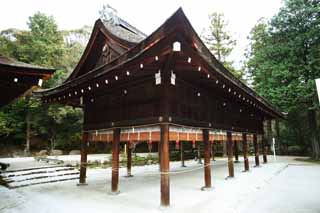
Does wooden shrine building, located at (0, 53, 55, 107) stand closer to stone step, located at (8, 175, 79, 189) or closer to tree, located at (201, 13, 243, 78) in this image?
stone step, located at (8, 175, 79, 189)

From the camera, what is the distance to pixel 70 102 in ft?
24.4

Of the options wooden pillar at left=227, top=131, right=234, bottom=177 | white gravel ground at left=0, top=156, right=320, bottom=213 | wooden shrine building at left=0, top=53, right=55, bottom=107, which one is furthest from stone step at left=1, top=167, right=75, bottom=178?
wooden pillar at left=227, top=131, right=234, bottom=177

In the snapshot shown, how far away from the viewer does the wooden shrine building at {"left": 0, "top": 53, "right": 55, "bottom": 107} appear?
3.68 m

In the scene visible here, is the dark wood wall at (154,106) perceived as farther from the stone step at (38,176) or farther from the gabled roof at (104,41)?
the stone step at (38,176)

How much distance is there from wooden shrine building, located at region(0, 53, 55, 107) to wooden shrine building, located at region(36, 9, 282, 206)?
120 centimetres

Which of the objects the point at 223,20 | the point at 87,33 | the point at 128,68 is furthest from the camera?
the point at 87,33

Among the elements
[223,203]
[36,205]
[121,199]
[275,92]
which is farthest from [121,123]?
[275,92]

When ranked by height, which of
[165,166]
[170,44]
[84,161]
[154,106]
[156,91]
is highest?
[170,44]

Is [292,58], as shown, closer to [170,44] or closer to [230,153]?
[230,153]

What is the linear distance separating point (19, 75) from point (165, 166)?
11.4ft

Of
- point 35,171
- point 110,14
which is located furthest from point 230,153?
point 35,171

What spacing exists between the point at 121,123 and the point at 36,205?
272 centimetres

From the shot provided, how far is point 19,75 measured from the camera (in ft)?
12.8

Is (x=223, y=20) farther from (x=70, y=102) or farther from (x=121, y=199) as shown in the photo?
(x=121, y=199)
